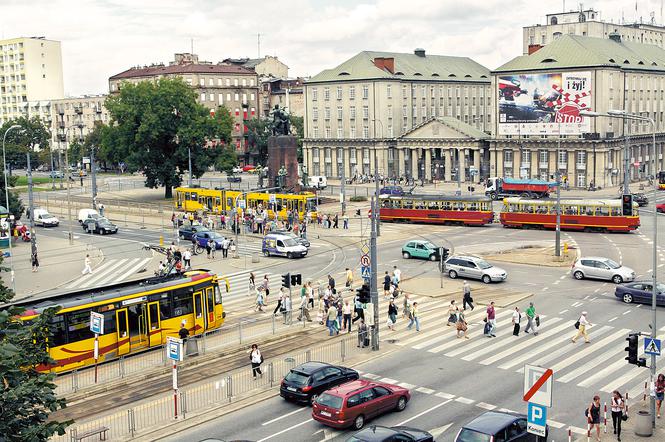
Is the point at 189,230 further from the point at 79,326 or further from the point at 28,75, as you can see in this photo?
the point at 28,75

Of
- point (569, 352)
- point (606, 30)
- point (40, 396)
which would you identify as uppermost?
point (606, 30)

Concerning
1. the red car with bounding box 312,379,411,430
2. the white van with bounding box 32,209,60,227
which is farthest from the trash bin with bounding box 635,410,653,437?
the white van with bounding box 32,209,60,227

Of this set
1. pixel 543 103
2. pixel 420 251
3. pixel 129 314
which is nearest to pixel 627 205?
pixel 420 251

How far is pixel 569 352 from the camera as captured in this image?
32.0 metres

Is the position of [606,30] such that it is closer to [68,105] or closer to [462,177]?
[462,177]

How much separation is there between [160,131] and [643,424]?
79685 mm

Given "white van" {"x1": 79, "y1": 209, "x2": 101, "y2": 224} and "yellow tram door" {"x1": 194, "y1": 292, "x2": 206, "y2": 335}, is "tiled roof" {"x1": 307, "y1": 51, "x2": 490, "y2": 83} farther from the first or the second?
"yellow tram door" {"x1": 194, "y1": 292, "x2": 206, "y2": 335}

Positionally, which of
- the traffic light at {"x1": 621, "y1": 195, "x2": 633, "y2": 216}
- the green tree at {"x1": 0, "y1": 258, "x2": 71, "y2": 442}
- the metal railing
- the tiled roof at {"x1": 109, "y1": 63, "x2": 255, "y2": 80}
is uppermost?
the tiled roof at {"x1": 109, "y1": 63, "x2": 255, "y2": 80}

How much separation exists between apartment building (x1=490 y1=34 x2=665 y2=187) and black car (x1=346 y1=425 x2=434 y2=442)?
8481cm

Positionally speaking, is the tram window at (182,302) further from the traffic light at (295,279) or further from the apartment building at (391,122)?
the apartment building at (391,122)

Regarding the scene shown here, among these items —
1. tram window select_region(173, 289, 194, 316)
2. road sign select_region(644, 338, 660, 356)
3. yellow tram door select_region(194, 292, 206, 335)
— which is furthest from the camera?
yellow tram door select_region(194, 292, 206, 335)

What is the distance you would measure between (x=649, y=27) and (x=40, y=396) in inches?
7746

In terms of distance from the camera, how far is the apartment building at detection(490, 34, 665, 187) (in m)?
104

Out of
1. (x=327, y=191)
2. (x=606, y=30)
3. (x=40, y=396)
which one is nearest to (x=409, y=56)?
(x=327, y=191)
